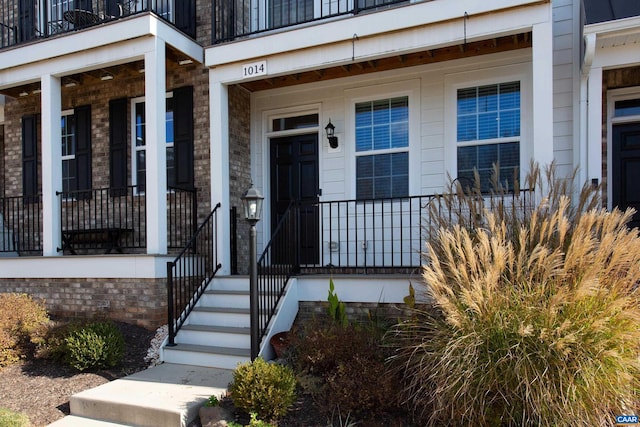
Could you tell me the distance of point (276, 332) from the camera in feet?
18.2

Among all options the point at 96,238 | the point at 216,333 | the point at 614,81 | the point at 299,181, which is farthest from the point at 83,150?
the point at 614,81

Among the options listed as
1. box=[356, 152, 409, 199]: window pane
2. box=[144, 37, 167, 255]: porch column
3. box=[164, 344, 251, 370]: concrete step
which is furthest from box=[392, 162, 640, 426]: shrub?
box=[144, 37, 167, 255]: porch column

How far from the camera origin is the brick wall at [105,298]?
6.34 meters

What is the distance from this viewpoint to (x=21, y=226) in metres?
8.96

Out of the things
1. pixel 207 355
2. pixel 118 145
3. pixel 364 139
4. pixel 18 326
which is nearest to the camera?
pixel 207 355

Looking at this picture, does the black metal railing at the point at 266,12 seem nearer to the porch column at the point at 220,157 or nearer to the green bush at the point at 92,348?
the porch column at the point at 220,157

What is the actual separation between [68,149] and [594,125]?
8512 millimetres

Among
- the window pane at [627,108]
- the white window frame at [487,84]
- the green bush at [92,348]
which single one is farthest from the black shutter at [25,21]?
the window pane at [627,108]

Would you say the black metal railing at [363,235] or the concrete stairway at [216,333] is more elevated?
the black metal railing at [363,235]

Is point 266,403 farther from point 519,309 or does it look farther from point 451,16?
point 451,16

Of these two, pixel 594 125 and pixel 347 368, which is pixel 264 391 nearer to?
pixel 347 368

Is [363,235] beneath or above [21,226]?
beneath

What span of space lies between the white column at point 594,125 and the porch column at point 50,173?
7.36 m

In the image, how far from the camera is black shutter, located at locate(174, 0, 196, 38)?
24.8 ft
